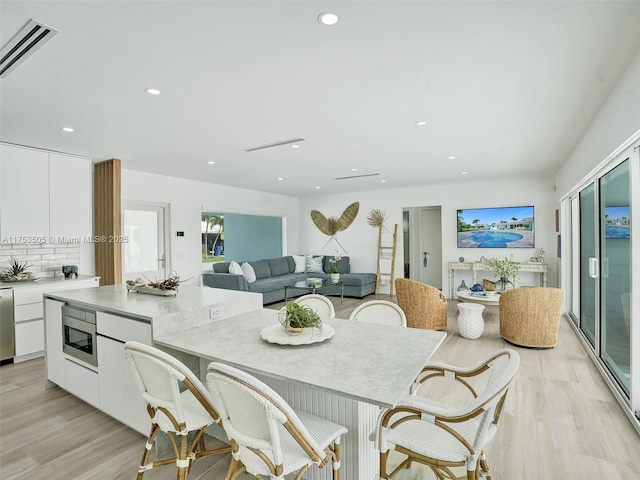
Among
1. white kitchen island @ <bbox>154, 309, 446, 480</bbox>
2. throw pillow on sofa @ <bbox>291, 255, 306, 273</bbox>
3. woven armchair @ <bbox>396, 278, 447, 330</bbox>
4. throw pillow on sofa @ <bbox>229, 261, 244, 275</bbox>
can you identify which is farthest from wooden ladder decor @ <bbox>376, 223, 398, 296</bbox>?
white kitchen island @ <bbox>154, 309, 446, 480</bbox>

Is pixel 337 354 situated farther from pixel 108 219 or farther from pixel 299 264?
pixel 299 264

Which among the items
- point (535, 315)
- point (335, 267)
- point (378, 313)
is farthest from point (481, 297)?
point (378, 313)

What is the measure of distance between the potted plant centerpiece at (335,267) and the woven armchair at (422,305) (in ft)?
8.09

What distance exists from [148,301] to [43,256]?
3082 mm

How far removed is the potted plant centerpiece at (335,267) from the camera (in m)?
7.10

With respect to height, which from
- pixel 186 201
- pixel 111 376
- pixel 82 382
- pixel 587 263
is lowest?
pixel 82 382

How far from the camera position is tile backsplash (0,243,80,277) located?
413 centimetres

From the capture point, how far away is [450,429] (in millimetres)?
1353

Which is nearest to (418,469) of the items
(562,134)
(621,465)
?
(621,465)

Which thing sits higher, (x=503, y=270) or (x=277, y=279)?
(x=503, y=270)

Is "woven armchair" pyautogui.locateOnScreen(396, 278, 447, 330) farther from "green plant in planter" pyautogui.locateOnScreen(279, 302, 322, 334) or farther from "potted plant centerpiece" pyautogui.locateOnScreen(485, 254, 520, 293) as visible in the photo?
"green plant in planter" pyautogui.locateOnScreen(279, 302, 322, 334)

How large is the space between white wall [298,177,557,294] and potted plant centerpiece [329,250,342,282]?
422 mm

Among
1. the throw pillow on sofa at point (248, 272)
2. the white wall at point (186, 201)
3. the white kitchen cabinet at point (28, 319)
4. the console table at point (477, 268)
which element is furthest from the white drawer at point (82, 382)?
the console table at point (477, 268)

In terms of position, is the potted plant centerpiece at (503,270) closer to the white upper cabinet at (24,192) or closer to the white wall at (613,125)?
the white wall at (613,125)
